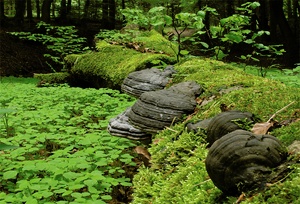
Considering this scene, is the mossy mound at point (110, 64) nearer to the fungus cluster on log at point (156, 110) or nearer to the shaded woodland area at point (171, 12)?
the fungus cluster on log at point (156, 110)

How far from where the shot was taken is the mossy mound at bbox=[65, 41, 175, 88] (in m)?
6.18

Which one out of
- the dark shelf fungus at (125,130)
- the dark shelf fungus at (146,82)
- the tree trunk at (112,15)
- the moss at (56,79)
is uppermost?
the tree trunk at (112,15)

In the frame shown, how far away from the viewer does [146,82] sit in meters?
4.40

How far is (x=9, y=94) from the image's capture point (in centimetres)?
768

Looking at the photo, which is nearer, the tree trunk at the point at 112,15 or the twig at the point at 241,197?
the twig at the point at 241,197

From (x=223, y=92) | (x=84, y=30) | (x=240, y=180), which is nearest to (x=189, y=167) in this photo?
(x=240, y=180)

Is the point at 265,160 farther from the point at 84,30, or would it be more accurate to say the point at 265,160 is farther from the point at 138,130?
the point at 84,30

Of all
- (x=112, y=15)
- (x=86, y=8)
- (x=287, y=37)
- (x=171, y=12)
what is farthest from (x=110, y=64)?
(x=86, y=8)

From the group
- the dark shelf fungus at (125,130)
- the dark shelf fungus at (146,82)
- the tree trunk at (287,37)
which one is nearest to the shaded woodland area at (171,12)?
the tree trunk at (287,37)

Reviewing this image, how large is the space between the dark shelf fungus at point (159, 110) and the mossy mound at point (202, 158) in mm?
111

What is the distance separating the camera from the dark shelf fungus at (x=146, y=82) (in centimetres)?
433

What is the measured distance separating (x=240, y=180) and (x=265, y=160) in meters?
0.13

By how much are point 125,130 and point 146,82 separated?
112cm

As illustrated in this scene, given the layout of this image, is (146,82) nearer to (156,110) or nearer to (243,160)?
(156,110)
